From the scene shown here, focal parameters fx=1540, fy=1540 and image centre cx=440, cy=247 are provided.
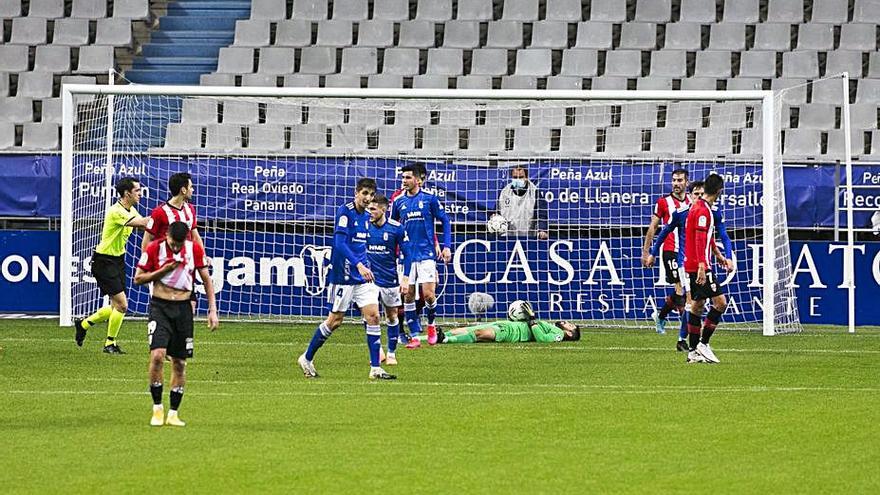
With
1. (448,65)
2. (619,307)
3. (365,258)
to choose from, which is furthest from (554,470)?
(448,65)

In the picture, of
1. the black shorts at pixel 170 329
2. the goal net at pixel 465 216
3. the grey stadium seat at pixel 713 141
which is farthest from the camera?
the grey stadium seat at pixel 713 141

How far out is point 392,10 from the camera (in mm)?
28125

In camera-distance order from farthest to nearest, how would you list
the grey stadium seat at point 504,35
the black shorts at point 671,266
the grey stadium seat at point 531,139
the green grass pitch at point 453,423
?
the grey stadium seat at point 504,35, the grey stadium seat at point 531,139, the black shorts at point 671,266, the green grass pitch at point 453,423

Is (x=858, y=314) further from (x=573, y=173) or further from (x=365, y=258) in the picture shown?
(x=365, y=258)

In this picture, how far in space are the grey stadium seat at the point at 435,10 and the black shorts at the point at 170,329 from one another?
55.4ft

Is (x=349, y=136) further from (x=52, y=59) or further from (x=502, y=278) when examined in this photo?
(x=52, y=59)

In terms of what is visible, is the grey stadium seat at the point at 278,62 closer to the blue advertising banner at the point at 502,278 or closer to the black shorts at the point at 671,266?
the blue advertising banner at the point at 502,278

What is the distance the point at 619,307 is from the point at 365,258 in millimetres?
9137

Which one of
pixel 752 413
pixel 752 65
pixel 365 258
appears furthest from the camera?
pixel 752 65

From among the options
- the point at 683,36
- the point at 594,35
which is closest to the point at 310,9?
the point at 594,35

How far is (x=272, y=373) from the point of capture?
15.9m

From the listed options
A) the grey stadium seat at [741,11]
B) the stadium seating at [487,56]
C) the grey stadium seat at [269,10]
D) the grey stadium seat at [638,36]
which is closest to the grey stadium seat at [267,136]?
the stadium seating at [487,56]

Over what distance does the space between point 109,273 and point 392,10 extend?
37.0 feet

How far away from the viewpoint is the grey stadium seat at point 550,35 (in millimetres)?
27406
